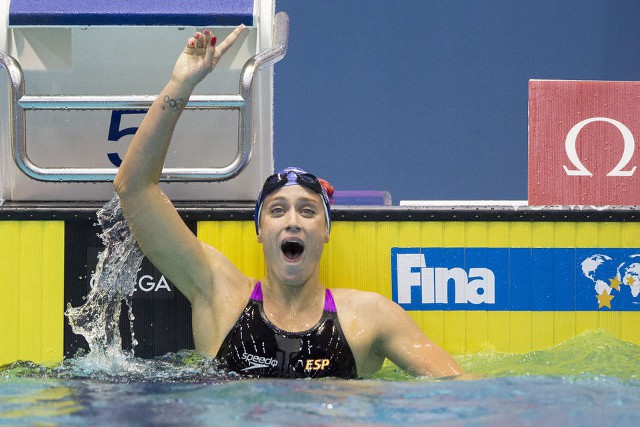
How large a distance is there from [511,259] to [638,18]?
15.6ft

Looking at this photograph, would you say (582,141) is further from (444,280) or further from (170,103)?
(170,103)

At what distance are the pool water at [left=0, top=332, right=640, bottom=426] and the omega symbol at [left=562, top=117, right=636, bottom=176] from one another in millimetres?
704

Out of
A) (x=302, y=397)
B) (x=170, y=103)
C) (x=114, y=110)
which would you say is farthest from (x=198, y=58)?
(x=302, y=397)

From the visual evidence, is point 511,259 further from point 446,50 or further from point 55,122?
point 446,50

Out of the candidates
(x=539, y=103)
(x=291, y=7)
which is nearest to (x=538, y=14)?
(x=291, y=7)

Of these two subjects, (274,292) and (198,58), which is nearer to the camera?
(198,58)

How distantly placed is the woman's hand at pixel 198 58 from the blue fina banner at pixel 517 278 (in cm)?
101

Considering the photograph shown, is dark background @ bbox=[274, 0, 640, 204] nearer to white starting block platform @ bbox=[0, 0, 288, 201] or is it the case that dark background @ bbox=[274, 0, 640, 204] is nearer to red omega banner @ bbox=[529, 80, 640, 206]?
white starting block platform @ bbox=[0, 0, 288, 201]

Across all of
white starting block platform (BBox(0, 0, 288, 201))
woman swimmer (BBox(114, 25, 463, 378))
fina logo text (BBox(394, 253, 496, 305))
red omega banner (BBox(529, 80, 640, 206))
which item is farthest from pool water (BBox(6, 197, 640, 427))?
red omega banner (BBox(529, 80, 640, 206))

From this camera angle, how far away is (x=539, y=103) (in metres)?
3.24

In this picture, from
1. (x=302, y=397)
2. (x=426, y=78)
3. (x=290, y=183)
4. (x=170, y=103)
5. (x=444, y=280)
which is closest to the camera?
(x=302, y=397)

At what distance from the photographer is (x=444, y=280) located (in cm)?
329

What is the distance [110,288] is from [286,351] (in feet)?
2.31

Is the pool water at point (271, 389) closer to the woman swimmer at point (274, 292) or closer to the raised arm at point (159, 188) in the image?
the woman swimmer at point (274, 292)
